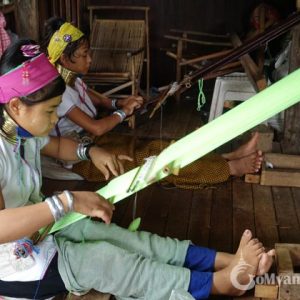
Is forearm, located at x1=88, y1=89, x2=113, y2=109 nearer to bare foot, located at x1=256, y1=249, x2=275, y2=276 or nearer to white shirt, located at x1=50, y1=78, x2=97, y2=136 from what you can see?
white shirt, located at x1=50, y1=78, x2=97, y2=136

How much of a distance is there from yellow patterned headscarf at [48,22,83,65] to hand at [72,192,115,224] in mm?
1312

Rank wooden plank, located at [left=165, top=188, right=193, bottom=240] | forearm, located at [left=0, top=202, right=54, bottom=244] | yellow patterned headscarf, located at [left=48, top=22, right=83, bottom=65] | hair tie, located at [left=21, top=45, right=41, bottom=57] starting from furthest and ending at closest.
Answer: yellow patterned headscarf, located at [left=48, top=22, right=83, bottom=65]
wooden plank, located at [left=165, top=188, right=193, bottom=240]
hair tie, located at [left=21, top=45, right=41, bottom=57]
forearm, located at [left=0, top=202, right=54, bottom=244]

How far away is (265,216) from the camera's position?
104 inches

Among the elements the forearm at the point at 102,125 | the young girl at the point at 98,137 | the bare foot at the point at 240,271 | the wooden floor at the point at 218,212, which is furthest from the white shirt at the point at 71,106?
the bare foot at the point at 240,271

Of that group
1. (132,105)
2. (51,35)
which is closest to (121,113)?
(132,105)

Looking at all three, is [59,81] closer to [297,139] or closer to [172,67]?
[297,139]

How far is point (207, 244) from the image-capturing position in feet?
7.78

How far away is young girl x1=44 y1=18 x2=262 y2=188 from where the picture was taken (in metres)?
2.79

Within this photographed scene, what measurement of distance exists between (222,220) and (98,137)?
996mm

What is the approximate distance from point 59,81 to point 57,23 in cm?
128

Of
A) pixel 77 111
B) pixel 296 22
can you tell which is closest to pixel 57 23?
pixel 77 111

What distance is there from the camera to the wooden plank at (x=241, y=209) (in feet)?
8.20

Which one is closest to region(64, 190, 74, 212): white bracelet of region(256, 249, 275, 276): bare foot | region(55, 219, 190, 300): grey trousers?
region(55, 219, 190, 300): grey trousers

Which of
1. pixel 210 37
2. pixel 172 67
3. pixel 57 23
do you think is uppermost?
pixel 57 23
